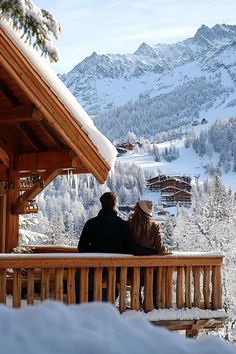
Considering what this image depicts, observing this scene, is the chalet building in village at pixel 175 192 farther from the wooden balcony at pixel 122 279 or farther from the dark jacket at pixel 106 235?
the dark jacket at pixel 106 235

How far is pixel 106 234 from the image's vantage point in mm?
8531

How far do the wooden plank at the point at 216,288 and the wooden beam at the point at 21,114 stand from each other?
133 inches

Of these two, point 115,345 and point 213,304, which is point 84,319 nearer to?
point 115,345

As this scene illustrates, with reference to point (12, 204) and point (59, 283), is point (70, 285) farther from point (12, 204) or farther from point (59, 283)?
point (12, 204)

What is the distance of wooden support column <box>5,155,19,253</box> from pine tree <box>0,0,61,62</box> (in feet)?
22.4

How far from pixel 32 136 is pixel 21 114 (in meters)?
1.80

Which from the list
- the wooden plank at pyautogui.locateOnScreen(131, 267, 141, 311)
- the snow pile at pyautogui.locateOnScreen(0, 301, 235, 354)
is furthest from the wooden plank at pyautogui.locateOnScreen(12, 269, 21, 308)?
the snow pile at pyautogui.locateOnScreen(0, 301, 235, 354)

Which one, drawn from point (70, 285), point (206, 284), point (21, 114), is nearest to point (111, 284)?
point (70, 285)

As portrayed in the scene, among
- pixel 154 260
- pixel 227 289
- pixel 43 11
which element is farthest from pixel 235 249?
pixel 43 11

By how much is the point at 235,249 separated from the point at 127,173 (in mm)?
147265

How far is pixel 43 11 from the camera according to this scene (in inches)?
205

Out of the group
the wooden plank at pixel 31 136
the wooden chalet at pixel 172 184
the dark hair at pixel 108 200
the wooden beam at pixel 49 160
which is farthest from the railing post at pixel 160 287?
the wooden chalet at pixel 172 184

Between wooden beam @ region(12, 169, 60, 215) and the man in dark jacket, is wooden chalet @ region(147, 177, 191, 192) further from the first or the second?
the man in dark jacket

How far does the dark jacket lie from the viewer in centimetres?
847
